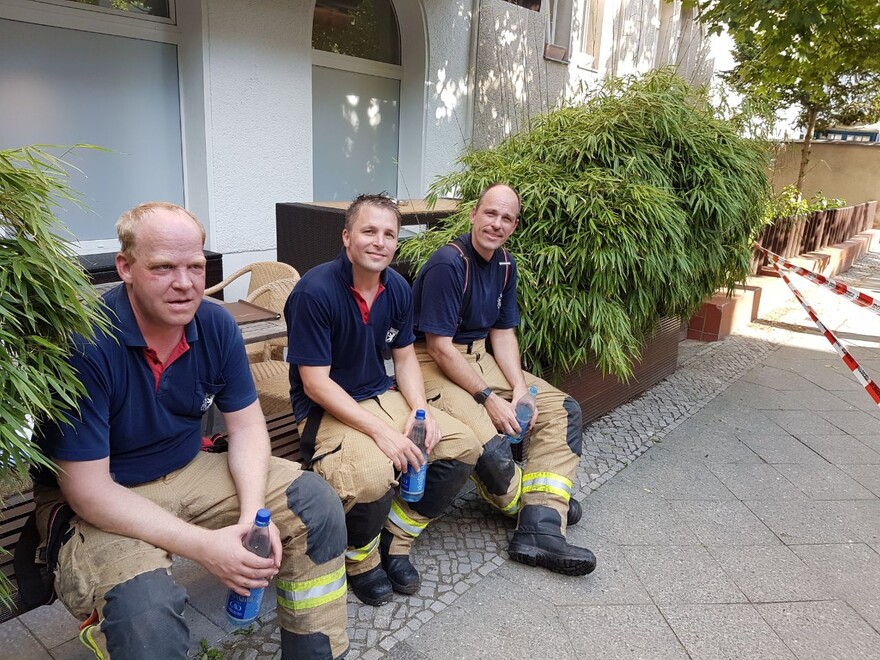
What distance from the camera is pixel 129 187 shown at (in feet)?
18.7

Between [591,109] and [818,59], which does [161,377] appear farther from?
[818,59]

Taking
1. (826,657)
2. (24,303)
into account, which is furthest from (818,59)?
(24,303)

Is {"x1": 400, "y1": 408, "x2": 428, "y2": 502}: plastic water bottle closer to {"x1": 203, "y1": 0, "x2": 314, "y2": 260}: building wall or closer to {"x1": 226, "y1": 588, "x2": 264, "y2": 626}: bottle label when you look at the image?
{"x1": 226, "y1": 588, "x2": 264, "y2": 626}: bottle label

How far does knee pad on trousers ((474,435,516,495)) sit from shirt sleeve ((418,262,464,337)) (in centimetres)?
55

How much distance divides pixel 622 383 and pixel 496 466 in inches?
81.6

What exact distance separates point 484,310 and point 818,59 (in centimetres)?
700

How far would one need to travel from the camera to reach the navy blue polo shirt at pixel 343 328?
2580mm

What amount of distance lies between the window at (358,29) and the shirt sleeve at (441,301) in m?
4.83

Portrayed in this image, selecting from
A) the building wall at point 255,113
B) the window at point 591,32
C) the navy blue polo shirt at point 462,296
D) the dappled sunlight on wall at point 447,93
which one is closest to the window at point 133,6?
the building wall at point 255,113

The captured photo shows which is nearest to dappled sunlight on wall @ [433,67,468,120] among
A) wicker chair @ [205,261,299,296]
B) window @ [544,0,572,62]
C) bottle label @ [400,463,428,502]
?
window @ [544,0,572,62]

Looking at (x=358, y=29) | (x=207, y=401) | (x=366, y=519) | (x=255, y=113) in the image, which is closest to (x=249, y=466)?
(x=207, y=401)

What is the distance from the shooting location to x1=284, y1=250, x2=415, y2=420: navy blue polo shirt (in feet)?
8.46

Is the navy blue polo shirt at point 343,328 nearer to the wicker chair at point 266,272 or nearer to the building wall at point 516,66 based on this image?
the wicker chair at point 266,272

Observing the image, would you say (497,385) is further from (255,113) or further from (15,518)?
(255,113)
